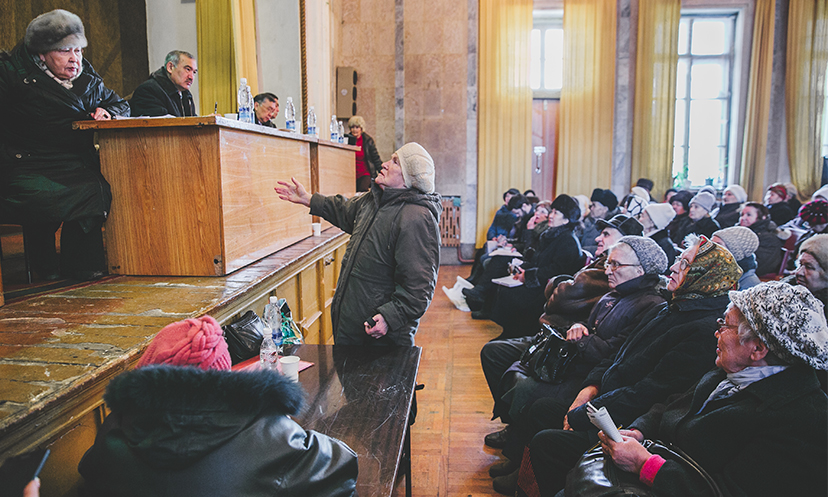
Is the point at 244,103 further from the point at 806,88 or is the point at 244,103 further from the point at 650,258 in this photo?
the point at 806,88

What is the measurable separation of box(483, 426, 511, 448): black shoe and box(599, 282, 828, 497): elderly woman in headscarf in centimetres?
135

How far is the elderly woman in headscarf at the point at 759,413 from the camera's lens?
54.6 inches

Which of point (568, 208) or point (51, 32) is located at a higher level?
point (51, 32)

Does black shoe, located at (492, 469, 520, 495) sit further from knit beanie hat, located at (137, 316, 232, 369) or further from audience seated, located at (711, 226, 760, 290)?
audience seated, located at (711, 226, 760, 290)

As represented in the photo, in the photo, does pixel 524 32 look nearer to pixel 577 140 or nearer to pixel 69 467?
pixel 577 140

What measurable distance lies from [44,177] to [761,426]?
2.80m

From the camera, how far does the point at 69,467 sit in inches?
50.5

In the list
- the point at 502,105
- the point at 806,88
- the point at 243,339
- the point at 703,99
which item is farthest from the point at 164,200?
the point at 806,88

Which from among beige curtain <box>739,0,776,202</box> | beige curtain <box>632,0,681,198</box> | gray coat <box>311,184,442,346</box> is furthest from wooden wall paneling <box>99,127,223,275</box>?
beige curtain <box>739,0,776,202</box>

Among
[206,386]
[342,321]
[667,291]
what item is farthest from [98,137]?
[667,291]

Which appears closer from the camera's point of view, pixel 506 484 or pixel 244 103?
pixel 506 484

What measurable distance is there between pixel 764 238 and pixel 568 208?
221cm

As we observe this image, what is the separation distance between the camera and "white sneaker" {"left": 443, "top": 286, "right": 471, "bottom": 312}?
620cm

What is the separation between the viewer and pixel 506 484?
8.45ft
